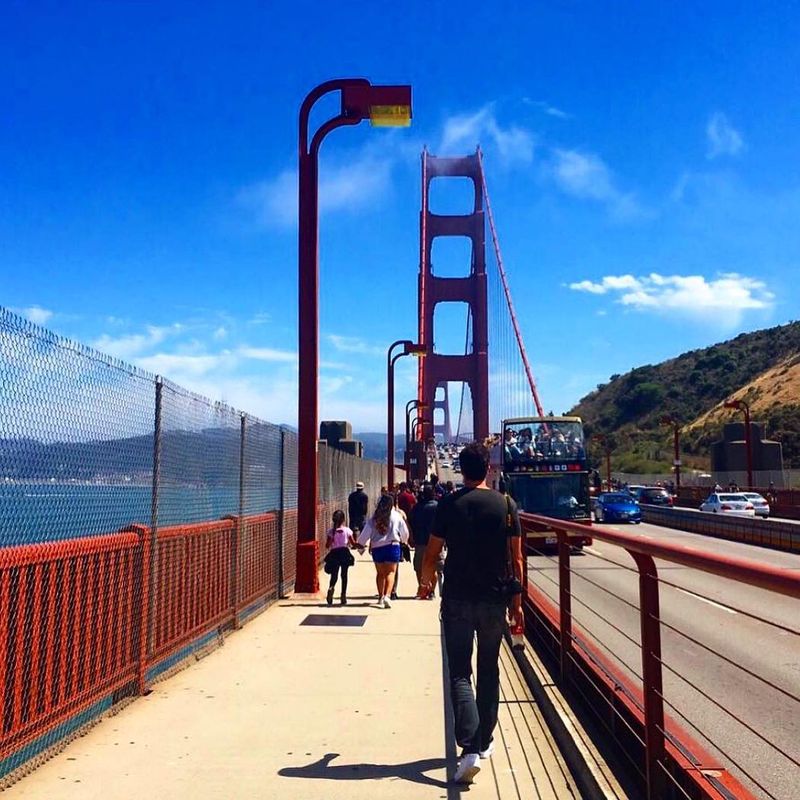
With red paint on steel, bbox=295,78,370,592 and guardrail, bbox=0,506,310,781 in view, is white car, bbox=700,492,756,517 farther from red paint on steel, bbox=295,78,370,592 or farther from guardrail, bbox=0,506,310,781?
guardrail, bbox=0,506,310,781

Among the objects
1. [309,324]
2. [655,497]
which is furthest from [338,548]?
[655,497]

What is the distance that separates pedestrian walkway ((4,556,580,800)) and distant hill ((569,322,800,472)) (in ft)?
215

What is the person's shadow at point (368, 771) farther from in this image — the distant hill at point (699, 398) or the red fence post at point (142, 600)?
the distant hill at point (699, 398)

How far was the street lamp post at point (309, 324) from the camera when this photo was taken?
A: 39.0ft

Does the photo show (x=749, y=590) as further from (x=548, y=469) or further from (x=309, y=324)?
(x=548, y=469)

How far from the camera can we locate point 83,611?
5.11m

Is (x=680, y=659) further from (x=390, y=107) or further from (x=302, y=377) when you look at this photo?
(x=390, y=107)

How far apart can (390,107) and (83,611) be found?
829 centimetres

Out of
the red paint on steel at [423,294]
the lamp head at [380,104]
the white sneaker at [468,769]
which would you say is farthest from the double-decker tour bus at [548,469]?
the red paint on steel at [423,294]

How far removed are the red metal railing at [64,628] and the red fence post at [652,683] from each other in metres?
3.01

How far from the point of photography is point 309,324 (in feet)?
40.5

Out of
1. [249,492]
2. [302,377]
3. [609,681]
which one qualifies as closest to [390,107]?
[302,377]

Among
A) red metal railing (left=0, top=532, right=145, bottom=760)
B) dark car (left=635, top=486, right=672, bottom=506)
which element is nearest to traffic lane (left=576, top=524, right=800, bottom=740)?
red metal railing (left=0, top=532, right=145, bottom=760)

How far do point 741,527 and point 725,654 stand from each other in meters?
19.5
